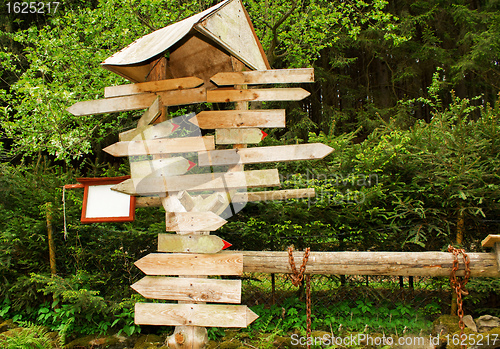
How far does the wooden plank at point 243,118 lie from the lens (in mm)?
3213

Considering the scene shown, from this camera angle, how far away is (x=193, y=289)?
3076 mm

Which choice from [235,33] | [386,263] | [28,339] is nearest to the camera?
[386,263]

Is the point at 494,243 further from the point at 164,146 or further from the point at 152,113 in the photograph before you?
the point at 152,113

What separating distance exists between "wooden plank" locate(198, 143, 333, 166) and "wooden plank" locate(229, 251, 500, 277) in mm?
880

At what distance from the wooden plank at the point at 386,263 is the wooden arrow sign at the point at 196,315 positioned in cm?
48

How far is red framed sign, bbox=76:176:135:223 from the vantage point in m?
3.42

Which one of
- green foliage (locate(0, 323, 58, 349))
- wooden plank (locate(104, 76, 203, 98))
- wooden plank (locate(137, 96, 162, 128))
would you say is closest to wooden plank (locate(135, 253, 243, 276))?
wooden plank (locate(137, 96, 162, 128))

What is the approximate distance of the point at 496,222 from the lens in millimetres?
4258

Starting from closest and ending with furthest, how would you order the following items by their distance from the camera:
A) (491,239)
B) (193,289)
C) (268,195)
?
(491,239)
(193,289)
(268,195)

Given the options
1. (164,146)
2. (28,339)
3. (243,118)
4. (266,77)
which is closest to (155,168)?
(164,146)

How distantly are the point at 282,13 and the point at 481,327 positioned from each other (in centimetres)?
739

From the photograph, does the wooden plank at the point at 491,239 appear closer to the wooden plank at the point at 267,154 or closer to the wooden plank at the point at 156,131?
the wooden plank at the point at 267,154

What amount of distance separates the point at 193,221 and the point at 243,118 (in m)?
1.07

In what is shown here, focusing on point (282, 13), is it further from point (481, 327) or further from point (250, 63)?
point (481, 327)
